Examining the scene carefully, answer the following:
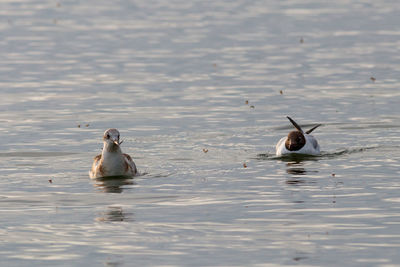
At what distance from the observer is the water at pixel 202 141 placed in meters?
15.0

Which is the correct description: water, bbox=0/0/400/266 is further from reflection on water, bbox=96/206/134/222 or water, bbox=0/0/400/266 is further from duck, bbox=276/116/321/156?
duck, bbox=276/116/321/156

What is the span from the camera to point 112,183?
20469mm

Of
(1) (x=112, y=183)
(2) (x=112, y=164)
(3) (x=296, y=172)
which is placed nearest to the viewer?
(1) (x=112, y=183)

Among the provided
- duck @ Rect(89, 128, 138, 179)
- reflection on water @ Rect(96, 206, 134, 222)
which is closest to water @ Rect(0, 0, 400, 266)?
reflection on water @ Rect(96, 206, 134, 222)

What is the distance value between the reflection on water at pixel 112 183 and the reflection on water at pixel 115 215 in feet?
6.79

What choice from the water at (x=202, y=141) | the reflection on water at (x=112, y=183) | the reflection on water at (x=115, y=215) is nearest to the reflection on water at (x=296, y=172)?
the water at (x=202, y=141)

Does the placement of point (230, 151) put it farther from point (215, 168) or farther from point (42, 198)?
point (42, 198)

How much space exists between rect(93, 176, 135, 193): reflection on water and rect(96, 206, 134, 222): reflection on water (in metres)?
2.07

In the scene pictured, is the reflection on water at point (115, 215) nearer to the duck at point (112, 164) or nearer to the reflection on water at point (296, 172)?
the duck at point (112, 164)

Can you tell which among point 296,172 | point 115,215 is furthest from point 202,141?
point 115,215

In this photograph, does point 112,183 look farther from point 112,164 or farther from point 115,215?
point 115,215

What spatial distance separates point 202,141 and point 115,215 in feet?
25.0

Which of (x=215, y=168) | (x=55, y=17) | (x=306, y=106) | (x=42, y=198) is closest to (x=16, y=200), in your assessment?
(x=42, y=198)

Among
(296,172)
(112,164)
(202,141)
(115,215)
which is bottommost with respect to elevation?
(115,215)
